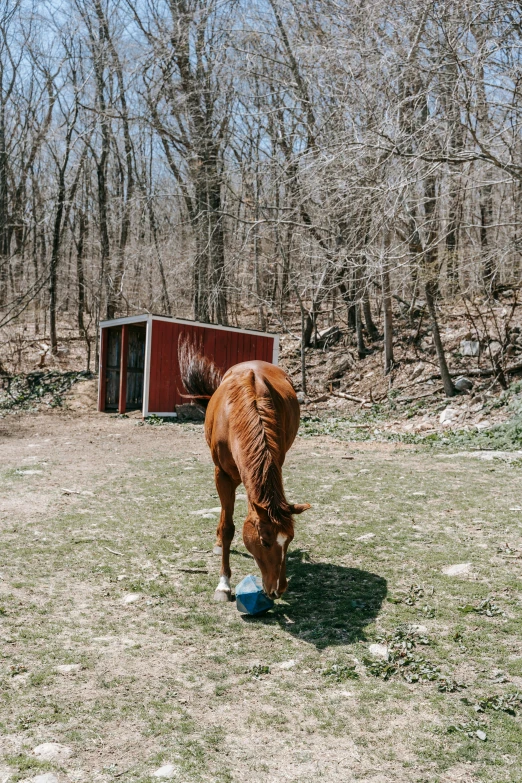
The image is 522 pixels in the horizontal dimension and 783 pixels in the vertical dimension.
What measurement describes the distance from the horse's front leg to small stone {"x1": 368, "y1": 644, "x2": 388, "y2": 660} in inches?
41.7

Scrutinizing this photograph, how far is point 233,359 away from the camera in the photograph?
635 inches

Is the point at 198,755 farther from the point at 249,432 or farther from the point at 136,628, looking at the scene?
the point at 249,432

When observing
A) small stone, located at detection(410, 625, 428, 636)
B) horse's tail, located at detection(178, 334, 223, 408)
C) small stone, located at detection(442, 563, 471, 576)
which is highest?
horse's tail, located at detection(178, 334, 223, 408)

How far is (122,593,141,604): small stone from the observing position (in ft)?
12.7

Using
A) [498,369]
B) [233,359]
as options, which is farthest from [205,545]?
[233,359]

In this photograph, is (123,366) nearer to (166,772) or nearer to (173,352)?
(173,352)

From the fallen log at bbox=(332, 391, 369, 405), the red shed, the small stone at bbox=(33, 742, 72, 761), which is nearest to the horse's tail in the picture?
the small stone at bbox=(33, 742, 72, 761)

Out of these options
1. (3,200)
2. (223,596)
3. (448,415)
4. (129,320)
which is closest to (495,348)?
(448,415)

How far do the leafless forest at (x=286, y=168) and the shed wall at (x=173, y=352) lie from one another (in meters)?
1.91

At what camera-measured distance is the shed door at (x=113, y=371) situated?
16953 millimetres

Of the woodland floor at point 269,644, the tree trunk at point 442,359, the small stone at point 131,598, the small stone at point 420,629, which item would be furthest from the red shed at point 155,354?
the small stone at point 420,629

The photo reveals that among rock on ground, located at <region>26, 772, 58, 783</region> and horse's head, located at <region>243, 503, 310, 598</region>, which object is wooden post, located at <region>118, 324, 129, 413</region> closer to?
horse's head, located at <region>243, 503, 310, 598</region>

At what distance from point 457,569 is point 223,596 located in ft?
5.26

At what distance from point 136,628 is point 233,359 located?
42.1 feet
